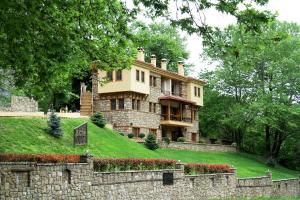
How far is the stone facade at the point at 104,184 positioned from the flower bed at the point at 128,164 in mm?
499

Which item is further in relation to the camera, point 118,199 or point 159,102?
point 159,102

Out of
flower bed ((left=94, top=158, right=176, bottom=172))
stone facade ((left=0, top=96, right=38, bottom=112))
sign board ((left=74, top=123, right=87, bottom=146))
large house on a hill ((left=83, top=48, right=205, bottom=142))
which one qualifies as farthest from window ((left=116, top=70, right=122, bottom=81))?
flower bed ((left=94, top=158, right=176, bottom=172))

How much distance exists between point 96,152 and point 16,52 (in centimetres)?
1565

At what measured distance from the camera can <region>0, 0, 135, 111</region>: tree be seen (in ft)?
41.2

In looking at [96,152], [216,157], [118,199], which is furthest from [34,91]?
[216,157]

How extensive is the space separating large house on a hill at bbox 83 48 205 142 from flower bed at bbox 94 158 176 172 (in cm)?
1526

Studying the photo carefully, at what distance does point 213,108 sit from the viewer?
5844cm

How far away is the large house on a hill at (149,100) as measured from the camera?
44219 mm

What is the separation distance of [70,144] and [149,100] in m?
18.8

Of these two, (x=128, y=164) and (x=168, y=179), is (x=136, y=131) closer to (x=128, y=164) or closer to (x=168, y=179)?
(x=168, y=179)

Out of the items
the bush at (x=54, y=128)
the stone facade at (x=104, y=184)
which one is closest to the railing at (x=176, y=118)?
the stone facade at (x=104, y=184)

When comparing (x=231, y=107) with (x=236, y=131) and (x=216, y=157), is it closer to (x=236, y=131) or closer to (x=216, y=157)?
(x=236, y=131)

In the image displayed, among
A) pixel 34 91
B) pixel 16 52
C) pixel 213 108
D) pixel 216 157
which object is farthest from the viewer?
pixel 213 108

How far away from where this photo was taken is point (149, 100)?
47.3 meters
